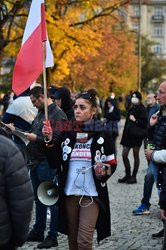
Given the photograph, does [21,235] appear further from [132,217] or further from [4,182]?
[132,217]

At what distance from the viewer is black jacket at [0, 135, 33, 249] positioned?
3.19 metres

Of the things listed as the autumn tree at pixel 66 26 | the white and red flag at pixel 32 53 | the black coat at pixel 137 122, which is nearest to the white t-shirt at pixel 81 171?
the white and red flag at pixel 32 53

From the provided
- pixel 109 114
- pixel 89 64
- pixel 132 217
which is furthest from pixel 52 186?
pixel 89 64

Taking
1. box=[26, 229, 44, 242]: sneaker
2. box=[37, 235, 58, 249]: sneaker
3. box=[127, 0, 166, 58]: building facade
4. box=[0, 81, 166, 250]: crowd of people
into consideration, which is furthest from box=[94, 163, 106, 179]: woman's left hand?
Answer: box=[127, 0, 166, 58]: building facade

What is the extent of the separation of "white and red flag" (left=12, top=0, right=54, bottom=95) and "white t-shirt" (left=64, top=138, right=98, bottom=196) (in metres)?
1.07

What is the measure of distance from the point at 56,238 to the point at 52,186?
Answer: 1.43 metres

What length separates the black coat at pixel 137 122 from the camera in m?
10.6

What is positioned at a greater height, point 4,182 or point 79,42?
point 79,42

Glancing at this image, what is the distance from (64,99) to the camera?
7.16 meters

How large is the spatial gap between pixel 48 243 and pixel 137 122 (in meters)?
5.01

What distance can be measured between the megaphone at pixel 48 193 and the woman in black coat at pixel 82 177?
0.10 m

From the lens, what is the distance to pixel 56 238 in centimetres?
622

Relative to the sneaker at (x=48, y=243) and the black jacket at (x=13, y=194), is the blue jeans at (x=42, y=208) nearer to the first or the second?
the sneaker at (x=48, y=243)

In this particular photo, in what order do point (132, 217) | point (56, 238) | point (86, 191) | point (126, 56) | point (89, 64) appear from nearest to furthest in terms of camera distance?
point (86, 191) → point (56, 238) → point (132, 217) → point (89, 64) → point (126, 56)
